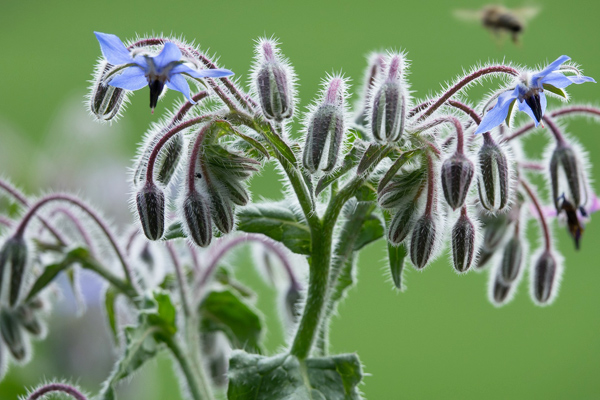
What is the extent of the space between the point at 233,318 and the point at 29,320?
0.37 m

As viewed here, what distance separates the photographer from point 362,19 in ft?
31.1

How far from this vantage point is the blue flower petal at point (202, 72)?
104 cm

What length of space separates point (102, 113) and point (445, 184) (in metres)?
0.50

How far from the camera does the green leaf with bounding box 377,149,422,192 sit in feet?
3.77

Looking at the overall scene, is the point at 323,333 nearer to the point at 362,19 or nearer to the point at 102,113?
the point at 102,113

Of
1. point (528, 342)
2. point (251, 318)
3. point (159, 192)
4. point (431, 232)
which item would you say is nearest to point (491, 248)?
point (431, 232)

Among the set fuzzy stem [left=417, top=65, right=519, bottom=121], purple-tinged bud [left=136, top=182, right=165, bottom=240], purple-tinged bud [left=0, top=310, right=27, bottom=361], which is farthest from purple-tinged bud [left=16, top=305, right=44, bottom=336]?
fuzzy stem [left=417, top=65, right=519, bottom=121]

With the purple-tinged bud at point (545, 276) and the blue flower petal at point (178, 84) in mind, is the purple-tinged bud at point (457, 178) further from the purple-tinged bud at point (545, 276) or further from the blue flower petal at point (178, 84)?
the purple-tinged bud at point (545, 276)

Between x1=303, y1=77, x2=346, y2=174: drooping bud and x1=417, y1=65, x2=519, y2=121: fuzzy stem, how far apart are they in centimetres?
12

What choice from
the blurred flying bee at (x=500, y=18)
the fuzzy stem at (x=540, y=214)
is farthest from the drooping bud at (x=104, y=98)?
the blurred flying bee at (x=500, y=18)

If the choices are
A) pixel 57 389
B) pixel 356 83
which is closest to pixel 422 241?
pixel 57 389

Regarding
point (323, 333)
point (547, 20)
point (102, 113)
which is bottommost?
point (323, 333)

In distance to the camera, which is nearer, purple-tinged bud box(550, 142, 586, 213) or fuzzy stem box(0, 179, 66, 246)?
purple-tinged bud box(550, 142, 586, 213)

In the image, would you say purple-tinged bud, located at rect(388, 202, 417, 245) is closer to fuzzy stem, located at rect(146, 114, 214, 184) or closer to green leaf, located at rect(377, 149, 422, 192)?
green leaf, located at rect(377, 149, 422, 192)
